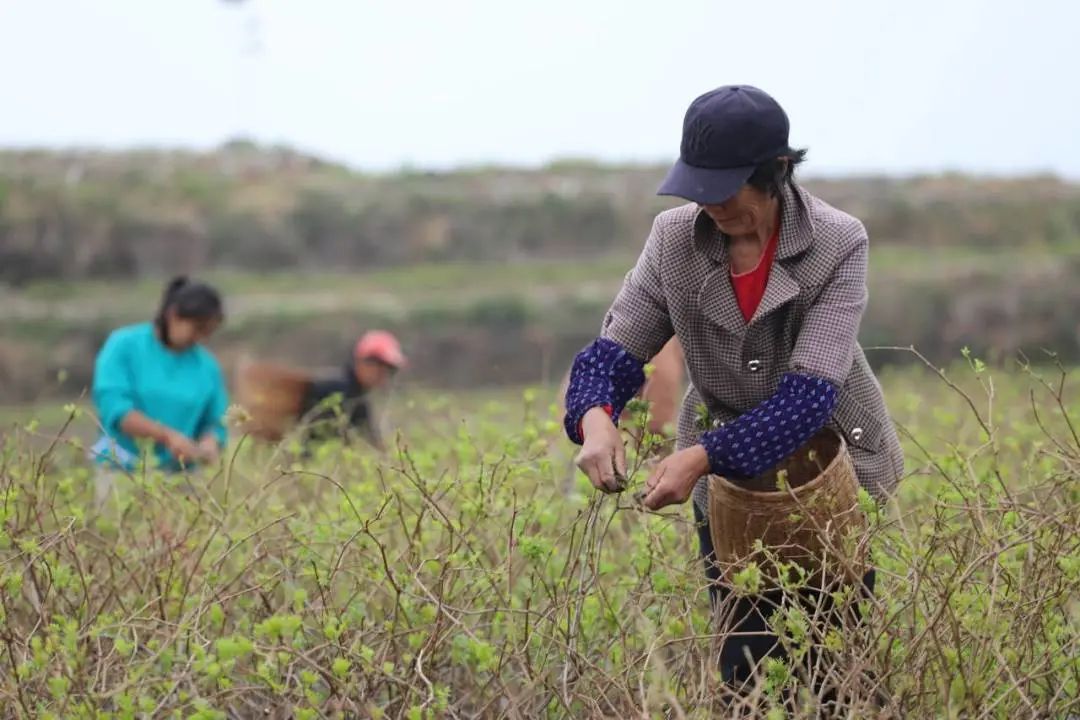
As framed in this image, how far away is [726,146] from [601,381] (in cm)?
49

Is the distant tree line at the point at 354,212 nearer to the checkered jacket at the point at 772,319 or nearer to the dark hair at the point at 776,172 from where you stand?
the checkered jacket at the point at 772,319

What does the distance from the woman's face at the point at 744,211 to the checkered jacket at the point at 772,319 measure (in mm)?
45

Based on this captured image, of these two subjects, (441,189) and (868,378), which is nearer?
(868,378)

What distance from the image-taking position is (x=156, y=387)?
6035 millimetres

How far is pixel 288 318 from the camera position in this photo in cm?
1698

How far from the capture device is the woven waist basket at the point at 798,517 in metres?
2.70

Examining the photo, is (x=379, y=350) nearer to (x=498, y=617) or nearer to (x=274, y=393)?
(x=274, y=393)

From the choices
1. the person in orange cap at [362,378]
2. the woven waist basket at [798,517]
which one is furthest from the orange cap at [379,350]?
the woven waist basket at [798,517]

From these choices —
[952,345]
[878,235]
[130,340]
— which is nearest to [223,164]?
[878,235]

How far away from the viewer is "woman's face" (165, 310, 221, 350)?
6039 mm

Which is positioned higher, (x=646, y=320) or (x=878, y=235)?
(x=646, y=320)

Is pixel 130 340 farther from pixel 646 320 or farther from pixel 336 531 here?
pixel 646 320

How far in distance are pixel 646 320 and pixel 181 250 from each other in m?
17.2

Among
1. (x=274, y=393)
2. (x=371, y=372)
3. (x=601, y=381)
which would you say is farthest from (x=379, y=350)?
(x=601, y=381)
